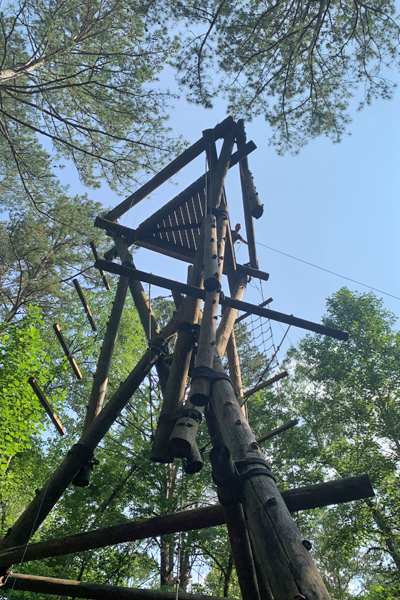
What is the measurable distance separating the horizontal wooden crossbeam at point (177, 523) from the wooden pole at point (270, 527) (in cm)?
35

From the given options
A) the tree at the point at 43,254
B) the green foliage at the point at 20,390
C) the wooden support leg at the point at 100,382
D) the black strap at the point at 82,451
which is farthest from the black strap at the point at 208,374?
the tree at the point at 43,254

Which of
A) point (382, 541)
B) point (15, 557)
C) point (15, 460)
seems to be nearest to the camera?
point (15, 557)

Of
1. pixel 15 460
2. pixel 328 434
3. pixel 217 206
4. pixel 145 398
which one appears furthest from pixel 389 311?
pixel 15 460

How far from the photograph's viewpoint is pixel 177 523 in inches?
116

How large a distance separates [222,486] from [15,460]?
8.76m

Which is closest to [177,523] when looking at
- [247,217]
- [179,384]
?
[179,384]

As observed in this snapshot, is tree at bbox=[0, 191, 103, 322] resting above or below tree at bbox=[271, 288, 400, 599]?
above

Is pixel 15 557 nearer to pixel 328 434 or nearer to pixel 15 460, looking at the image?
pixel 15 460

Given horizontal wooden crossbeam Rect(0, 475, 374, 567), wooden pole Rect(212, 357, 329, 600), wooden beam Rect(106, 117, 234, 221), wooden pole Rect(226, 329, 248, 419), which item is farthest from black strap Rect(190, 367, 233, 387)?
wooden beam Rect(106, 117, 234, 221)

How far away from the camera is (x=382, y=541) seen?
8289mm

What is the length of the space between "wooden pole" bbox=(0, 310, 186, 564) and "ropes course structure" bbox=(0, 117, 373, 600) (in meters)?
0.01

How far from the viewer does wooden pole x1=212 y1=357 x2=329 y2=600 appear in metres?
1.65

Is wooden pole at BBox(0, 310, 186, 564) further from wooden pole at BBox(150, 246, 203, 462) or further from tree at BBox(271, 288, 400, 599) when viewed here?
tree at BBox(271, 288, 400, 599)

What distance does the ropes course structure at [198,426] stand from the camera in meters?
2.10
